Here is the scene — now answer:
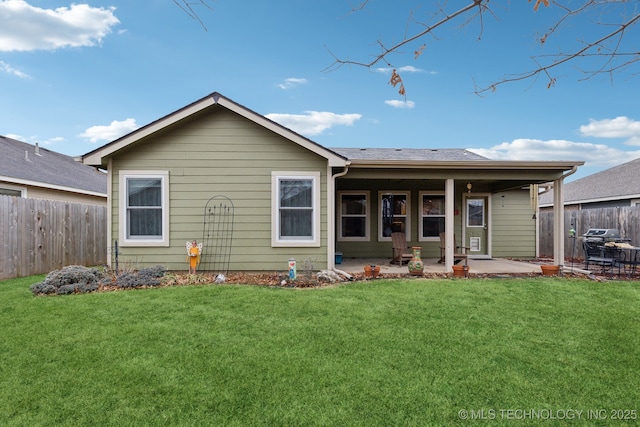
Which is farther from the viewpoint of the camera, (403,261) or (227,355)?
(403,261)

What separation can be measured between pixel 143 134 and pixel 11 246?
392 centimetres

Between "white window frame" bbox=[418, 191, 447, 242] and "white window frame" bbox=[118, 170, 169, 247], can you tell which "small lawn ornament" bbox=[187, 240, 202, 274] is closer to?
"white window frame" bbox=[118, 170, 169, 247]

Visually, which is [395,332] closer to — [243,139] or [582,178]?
[243,139]

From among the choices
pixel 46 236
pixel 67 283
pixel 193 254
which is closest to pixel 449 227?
pixel 193 254

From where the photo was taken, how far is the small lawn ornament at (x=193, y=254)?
297 inches

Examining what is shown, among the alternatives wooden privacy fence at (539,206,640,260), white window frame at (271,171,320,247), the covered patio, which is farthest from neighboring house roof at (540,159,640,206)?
white window frame at (271,171,320,247)

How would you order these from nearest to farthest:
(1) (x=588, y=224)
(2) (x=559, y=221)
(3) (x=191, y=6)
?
(3) (x=191, y=6) → (2) (x=559, y=221) → (1) (x=588, y=224)

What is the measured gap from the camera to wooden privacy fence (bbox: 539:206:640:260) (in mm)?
10805

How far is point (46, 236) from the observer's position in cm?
874

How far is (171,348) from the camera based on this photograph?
3.85 metres

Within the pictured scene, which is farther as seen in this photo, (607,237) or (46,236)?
(607,237)

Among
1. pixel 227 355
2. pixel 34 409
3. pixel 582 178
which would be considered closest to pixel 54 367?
pixel 34 409

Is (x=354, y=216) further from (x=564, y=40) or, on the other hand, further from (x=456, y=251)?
(x=564, y=40)

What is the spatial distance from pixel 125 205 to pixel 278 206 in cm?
332
